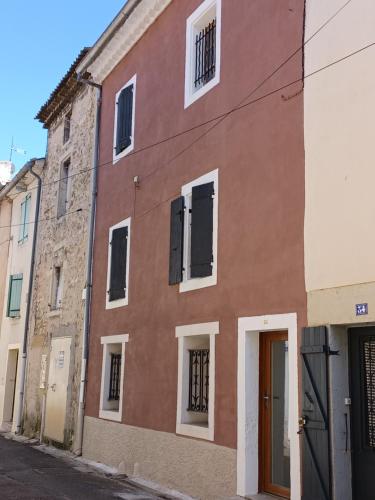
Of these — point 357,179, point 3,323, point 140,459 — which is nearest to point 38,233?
point 3,323

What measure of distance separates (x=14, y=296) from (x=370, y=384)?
1355 cm

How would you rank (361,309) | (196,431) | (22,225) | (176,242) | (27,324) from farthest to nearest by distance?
(22,225) < (27,324) < (176,242) < (196,431) < (361,309)

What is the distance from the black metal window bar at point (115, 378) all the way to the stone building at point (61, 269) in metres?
1.27

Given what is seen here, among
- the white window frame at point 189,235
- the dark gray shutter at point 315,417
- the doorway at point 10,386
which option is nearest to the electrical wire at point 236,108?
the white window frame at point 189,235

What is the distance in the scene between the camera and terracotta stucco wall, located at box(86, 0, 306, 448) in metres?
7.14

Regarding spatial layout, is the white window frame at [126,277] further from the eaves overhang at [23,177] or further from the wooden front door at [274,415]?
the eaves overhang at [23,177]

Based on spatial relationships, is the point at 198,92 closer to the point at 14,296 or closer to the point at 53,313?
the point at 53,313

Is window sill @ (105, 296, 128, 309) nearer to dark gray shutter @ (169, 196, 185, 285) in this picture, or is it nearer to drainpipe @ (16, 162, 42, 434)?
dark gray shutter @ (169, 196, 185, 285)

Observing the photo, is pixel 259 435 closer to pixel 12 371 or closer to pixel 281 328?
pixel 281 328

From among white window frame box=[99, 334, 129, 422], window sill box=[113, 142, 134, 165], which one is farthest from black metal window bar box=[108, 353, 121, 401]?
window sill box=[113, 142, 134, 165]

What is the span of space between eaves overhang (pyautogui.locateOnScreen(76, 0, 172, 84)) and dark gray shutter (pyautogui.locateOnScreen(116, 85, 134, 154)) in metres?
0.96

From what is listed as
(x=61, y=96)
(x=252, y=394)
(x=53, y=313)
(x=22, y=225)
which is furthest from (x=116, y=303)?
(x=22, y=225)

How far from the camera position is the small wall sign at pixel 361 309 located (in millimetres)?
5695

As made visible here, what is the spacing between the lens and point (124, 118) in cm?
1209
